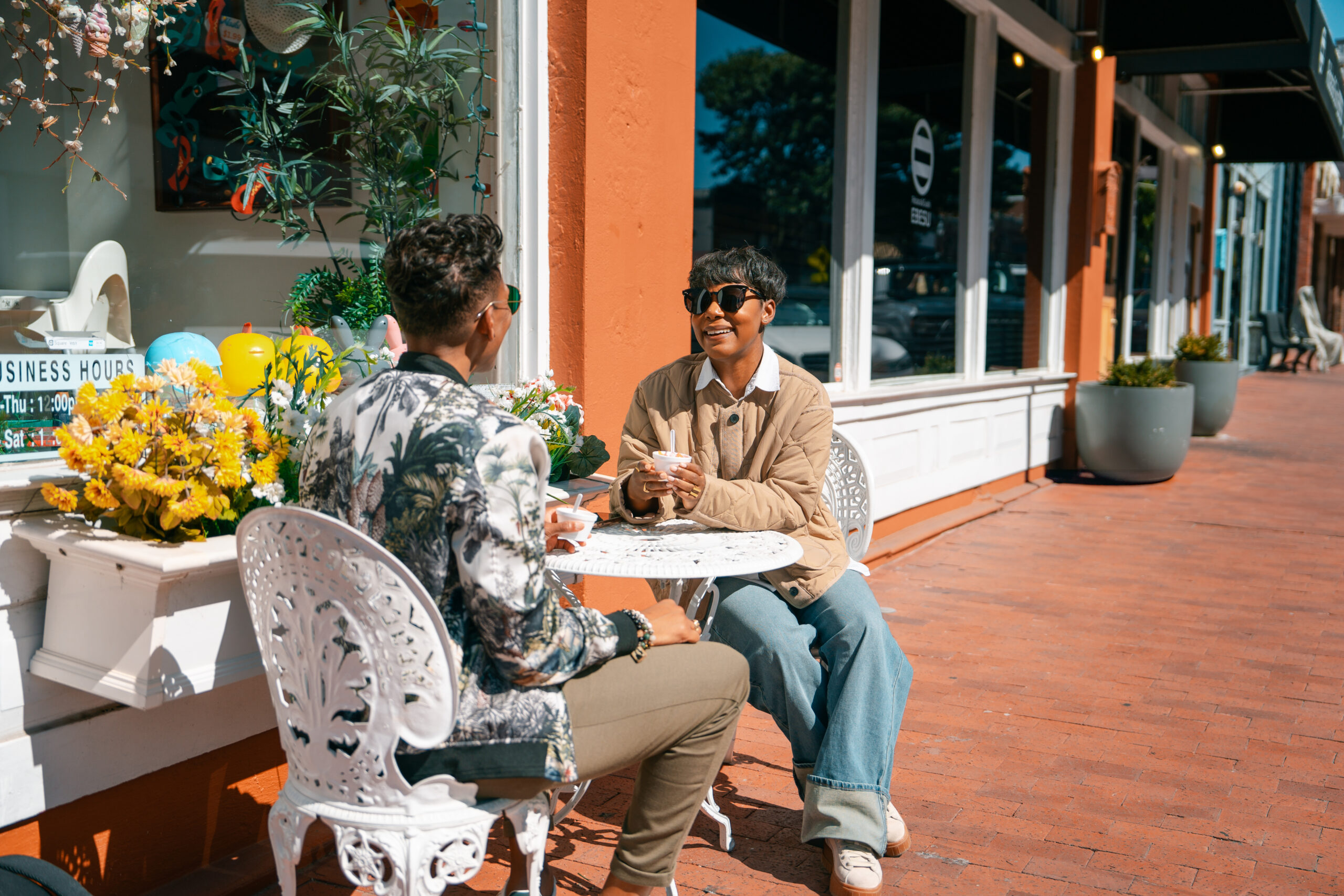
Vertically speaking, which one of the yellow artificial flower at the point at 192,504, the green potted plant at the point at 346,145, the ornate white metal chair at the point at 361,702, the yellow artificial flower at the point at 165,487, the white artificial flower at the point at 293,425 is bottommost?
the ornate white metal chair at the point at 361,702

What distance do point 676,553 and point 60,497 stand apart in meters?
1.30

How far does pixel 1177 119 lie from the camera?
44.3 feet

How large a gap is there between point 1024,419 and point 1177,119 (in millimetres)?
7055

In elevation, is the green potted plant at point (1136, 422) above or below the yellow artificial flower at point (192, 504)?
below

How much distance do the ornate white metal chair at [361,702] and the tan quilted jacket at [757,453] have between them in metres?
1.06

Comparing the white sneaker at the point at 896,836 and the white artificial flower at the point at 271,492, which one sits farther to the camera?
the white sneaker at the point at 896,836

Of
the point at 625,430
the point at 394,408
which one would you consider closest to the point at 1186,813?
the point at 625,430

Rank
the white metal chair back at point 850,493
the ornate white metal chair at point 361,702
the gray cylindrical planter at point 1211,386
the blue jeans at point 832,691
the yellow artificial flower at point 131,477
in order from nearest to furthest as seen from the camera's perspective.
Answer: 1. the ornate white metal chair at point 361,702
2. the yellow artificial flower at point 131,477
3. the blue jeans at point 832,691
4. the white metal chair back at point 850,493
5. the gray cylindrical planter at point 1211,386

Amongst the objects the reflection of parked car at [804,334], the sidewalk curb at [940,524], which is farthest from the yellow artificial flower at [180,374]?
the reflection of parked car at [804,334]

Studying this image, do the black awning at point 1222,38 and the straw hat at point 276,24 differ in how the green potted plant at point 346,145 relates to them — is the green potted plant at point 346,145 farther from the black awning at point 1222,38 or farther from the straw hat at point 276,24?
the black awning at point 1222,38

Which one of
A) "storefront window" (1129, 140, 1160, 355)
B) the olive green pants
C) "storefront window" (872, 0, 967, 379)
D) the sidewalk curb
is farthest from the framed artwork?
"storefront window" (1129, 140, 1160, 355)

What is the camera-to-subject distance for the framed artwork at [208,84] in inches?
118

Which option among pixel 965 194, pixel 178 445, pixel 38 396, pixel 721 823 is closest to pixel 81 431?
pixel 178 445

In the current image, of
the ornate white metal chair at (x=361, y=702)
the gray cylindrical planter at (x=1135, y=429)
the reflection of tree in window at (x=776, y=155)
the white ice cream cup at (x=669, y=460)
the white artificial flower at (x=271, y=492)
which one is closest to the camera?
the ornate white metal chair at (x=361, y=702)
